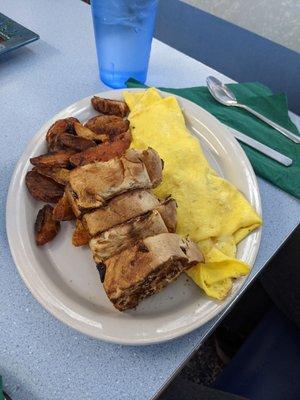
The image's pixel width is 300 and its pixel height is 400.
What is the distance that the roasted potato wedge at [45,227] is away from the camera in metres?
0.58

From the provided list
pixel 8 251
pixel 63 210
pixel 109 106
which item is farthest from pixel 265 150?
pixel 8 251

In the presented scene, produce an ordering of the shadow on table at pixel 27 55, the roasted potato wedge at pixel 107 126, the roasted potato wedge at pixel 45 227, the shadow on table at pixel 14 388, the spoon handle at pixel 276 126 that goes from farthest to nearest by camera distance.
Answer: the shadow on table at pixel 27 55, the spoon handle at pixel 276 126, the roasted potato wedge at pixel 107 126, the roasted potato wedge at pixel 45 227, the shadow on table at pixel 14 388

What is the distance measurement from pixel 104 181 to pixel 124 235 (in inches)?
3.6

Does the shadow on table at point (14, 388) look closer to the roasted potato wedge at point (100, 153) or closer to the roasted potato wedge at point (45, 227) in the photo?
the roasted potato wedge at point (45, 227)

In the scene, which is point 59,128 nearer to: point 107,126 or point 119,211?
point 107,126

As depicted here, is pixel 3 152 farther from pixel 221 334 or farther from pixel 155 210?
pixel 221 334

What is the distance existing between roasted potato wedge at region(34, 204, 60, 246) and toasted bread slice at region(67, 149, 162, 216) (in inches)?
2.1

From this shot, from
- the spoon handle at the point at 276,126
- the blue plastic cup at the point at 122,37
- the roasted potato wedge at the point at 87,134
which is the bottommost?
the roasted potato wedge at the point at 87,134

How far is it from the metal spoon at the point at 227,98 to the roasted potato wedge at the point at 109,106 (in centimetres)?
25

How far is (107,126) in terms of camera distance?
71cm

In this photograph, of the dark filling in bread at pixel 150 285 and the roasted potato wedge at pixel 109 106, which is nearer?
the dark filling in bread at pixel 150 285

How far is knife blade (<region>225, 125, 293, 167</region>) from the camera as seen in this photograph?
77 cm

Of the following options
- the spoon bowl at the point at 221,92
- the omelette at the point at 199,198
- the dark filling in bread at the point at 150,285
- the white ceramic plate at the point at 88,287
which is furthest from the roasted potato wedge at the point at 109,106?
the dark filling in bread at the point at 150,285

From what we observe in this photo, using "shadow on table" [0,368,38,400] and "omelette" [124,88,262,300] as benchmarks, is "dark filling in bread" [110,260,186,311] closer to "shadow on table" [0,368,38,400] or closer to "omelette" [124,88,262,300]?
"omelette" [124,88,262,300]
